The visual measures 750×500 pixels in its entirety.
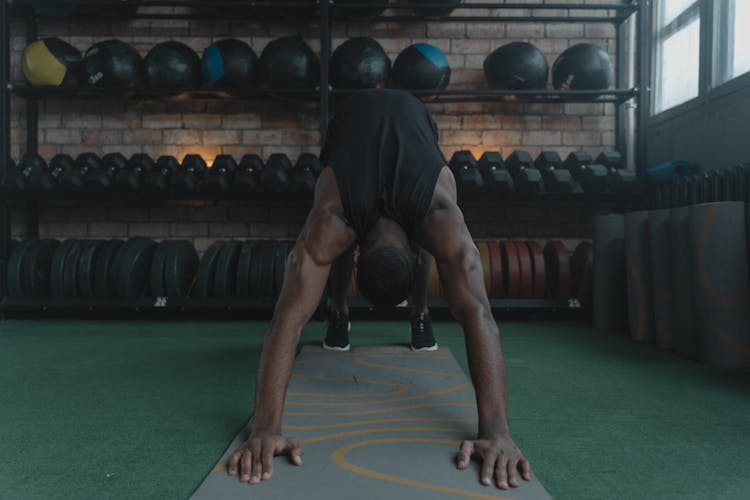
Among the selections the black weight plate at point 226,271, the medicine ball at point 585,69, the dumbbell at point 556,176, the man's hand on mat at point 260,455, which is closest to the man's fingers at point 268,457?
the man's hand on mat at point 260,455

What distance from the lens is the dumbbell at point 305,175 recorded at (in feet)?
12.2

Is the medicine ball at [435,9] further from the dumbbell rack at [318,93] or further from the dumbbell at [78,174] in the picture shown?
the dumbbell at [78,174]

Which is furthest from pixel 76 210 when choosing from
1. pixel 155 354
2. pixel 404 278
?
pixel 404 278

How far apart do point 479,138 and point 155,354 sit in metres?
2.78

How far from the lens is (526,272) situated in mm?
3734

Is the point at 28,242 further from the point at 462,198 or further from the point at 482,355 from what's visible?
the point at 482,355

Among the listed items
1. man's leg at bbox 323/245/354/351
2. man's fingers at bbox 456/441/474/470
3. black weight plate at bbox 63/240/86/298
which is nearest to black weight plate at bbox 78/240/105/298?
black weight plate at bbox 63/240/86/298

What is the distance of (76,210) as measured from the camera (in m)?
4.32

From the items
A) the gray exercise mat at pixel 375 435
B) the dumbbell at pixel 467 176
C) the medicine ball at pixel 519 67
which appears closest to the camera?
the gray exercise mat at pixel 375 435

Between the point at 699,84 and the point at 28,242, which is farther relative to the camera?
the point at 28,242

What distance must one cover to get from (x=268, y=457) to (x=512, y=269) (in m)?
2.69

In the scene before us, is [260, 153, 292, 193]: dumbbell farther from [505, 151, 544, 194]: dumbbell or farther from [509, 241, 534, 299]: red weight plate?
[509, 241, 534, 299]: red weight plate

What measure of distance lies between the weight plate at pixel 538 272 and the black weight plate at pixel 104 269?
2755mm

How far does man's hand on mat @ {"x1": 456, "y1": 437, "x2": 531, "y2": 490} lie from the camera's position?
1.25 meters
